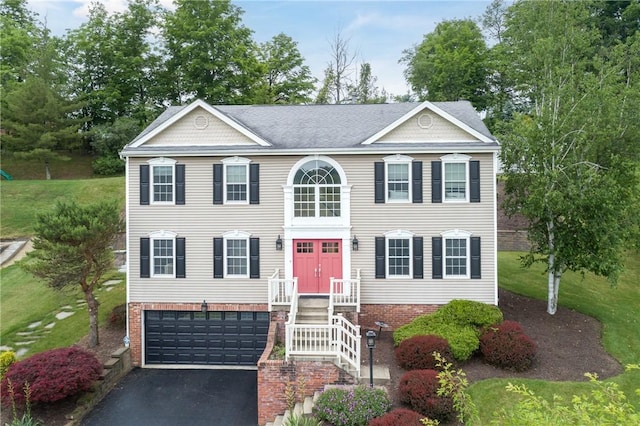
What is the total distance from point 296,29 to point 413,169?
98.5 feet

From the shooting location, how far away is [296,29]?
39.1 m

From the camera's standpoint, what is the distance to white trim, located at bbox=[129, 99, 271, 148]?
14.0m

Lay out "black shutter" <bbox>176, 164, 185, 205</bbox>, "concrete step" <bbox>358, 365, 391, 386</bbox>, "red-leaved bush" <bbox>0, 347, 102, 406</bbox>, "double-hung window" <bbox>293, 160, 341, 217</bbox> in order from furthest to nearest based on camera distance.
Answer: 1. "black shutter" <bbox>176, 164, 185, 205</bbox>
2. "double-hung window" <bbox>293, 160, 341, 217</bbox>
3. "concrete step" <bbox>358, 365, 391, 386</bbox>
4. "red-leaved bush" <bbox>0, 347, 102, 406</bbox>

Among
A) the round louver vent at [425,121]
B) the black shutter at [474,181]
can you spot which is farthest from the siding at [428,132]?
the black shutter at [474,181]

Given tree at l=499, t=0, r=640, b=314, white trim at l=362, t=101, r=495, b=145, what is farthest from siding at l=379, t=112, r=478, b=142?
tree at l=499, t=0, r=640, b=314

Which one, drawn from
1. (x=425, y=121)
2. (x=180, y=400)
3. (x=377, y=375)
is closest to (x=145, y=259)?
(x=180, y=400)

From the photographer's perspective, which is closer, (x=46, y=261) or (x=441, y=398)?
(x=441, y=398)

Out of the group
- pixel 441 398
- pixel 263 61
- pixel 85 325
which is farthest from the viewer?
pixel 263 61

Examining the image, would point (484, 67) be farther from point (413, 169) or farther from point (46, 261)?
→ point (46, 261)

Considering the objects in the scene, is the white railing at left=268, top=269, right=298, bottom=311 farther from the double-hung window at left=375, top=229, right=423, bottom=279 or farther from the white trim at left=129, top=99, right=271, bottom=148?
the white trim at left=129, top=99, right=271, bottom=148

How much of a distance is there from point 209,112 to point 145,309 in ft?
23.1

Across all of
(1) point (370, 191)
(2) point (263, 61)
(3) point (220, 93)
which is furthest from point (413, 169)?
(2) point (263, 61)

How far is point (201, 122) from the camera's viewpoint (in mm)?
14375

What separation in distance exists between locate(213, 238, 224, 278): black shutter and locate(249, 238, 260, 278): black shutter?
95cm
